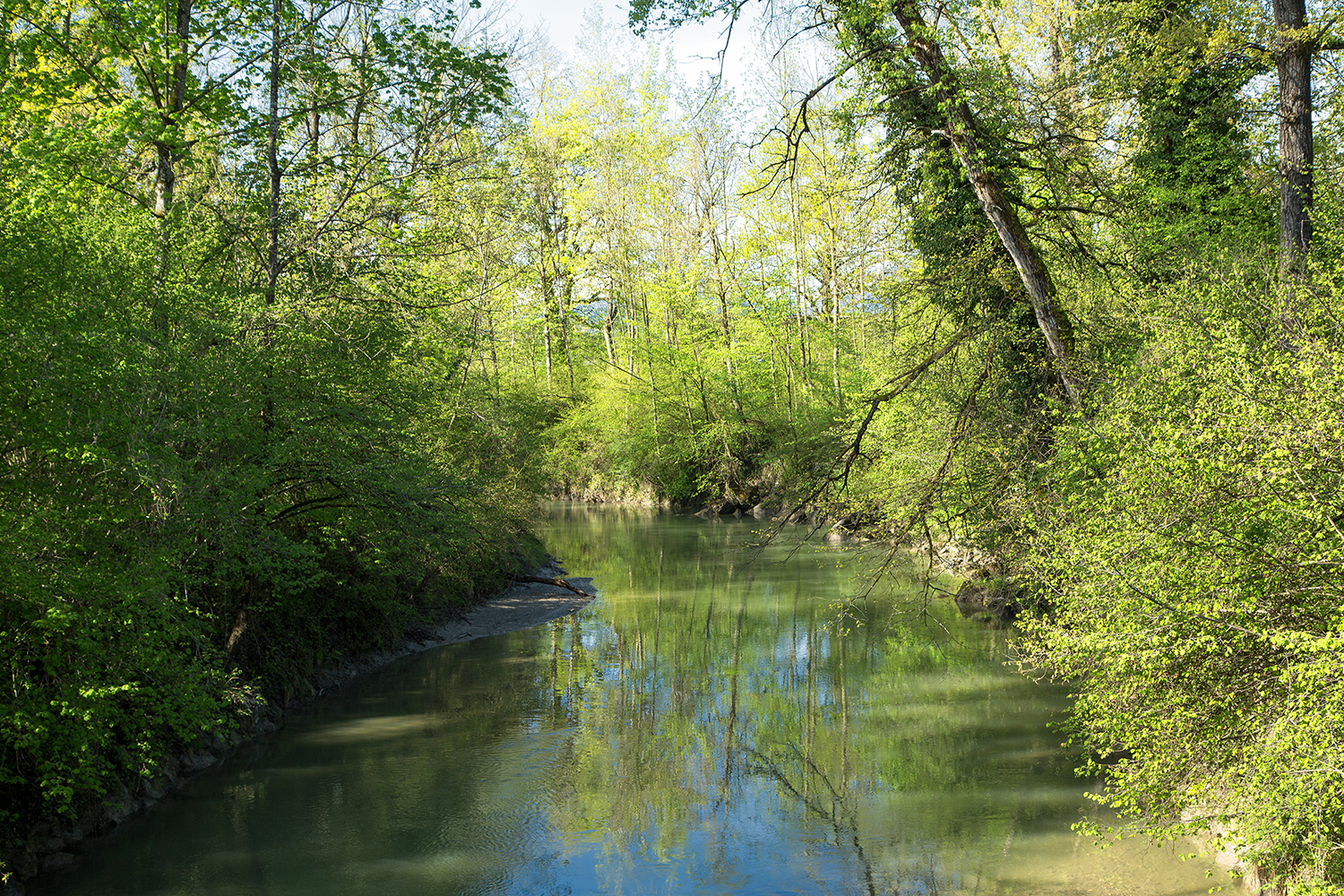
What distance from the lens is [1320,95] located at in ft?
49.4

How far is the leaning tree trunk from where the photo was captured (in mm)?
10570

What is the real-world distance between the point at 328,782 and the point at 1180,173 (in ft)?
50.8

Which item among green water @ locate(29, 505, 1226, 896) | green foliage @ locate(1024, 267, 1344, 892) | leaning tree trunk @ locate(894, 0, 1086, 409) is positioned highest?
leaning tree trunk @ locate(894, 0, 1086, 409)

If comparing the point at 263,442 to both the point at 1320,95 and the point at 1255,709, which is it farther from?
the point at 1320,95

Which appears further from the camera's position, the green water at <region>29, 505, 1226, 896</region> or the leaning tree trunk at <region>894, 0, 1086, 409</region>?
the leaning tree trunk at <region>894, 0, 1086, 409</region>

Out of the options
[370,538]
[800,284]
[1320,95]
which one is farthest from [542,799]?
[800,284]

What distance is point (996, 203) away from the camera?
36.2ft

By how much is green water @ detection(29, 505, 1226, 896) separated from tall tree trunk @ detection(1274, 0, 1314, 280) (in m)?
6.06

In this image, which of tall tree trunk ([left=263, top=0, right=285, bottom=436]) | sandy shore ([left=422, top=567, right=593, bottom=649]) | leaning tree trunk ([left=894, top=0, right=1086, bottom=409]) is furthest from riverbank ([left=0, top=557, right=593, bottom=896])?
leaning tree trunk ([left=894, top=0, right=1086, bottom=409])

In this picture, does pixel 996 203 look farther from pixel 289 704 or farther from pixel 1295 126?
pixel 289 704

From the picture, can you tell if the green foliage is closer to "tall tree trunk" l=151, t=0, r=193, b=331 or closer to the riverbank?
the riverbank

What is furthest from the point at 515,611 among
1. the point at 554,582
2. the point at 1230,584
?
the point at 1230,584

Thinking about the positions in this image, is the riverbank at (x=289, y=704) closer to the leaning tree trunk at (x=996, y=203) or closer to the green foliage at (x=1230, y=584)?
the green foliage at (x=1230, y=584)

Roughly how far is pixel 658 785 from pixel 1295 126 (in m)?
9.41
